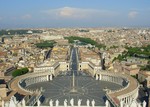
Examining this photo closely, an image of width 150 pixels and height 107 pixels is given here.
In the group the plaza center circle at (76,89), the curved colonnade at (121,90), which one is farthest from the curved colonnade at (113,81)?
the plaza center circle at (76,89)

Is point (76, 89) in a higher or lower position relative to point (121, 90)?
lower

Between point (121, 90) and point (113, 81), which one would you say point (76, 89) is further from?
point (113, 81)

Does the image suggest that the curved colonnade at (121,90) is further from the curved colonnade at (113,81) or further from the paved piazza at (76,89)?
the paved piazza at (76,89)

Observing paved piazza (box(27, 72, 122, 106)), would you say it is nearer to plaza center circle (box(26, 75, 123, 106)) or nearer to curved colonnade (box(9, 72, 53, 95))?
plaza center circle (box(26, 75, 123, 106))

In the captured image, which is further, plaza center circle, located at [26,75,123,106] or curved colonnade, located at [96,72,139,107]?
plaza center circle, located at [26,75,123,106]

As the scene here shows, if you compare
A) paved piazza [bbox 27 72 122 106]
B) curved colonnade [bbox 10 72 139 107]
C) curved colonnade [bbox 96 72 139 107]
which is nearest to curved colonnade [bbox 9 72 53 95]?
curved colonnade [bbox 10 72 139 107]

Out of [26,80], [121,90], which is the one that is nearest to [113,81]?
[121,90]

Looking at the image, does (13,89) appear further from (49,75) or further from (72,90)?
(49,75)
